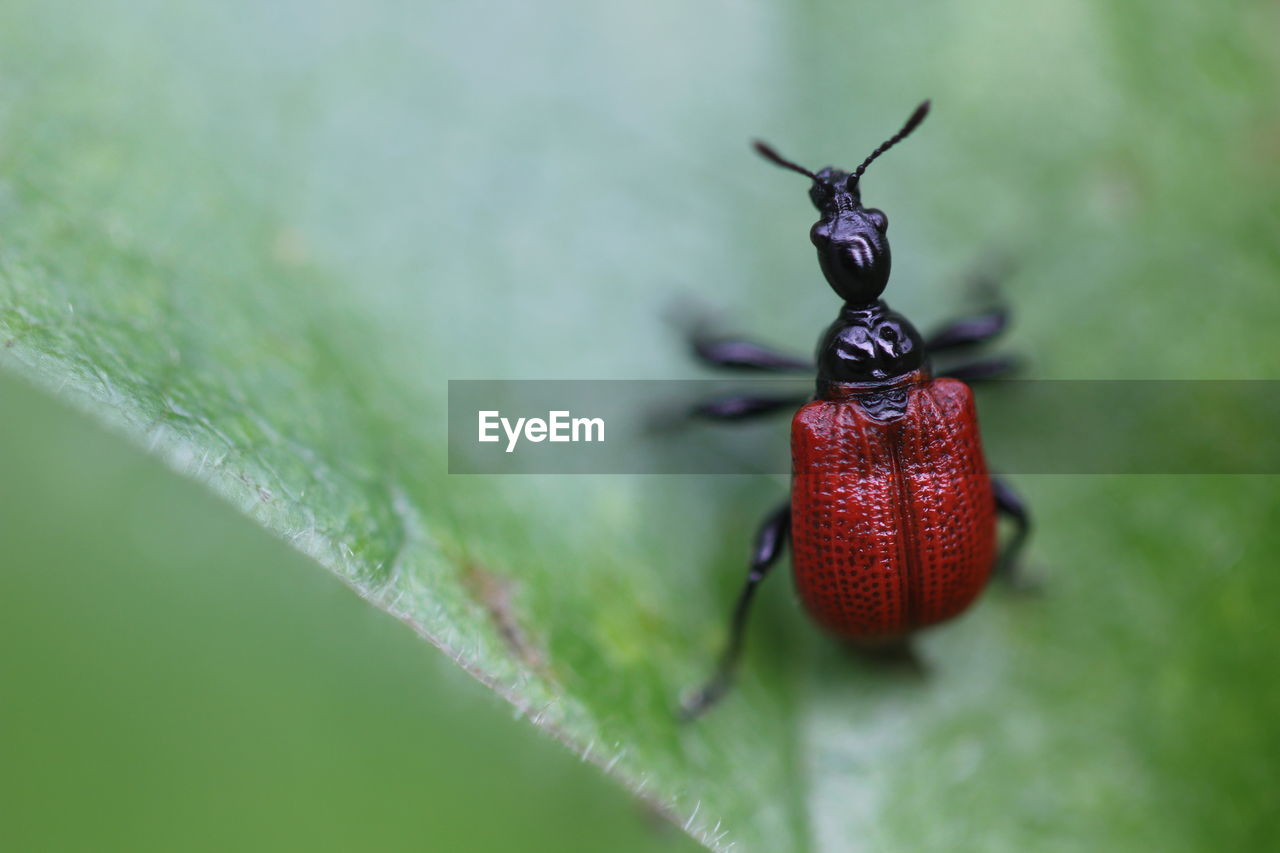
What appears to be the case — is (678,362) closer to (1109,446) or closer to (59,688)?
(1109,446)

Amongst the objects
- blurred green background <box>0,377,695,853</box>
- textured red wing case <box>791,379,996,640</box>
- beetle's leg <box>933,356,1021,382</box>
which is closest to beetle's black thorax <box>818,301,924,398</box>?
textured red wing case <box>791,379,996,640</box>

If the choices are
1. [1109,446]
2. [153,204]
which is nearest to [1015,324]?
[1109,446]

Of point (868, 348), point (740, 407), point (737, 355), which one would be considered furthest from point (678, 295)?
point (868, 348)

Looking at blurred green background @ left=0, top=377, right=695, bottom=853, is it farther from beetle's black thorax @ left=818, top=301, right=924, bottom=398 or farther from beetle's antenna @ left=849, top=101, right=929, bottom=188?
beetle's antenna @ left=849, top=101, right=929, bottom=188
